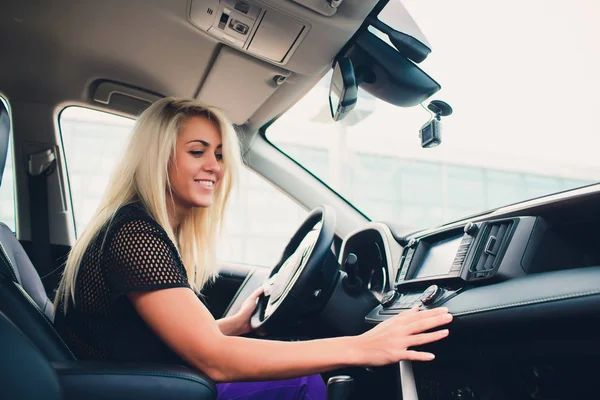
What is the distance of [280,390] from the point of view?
1511 mm

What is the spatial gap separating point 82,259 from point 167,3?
3.02 ft

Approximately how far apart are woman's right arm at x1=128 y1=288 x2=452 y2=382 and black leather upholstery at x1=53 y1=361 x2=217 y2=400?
74 millimetres

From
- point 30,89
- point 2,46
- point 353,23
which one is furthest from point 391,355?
point 30,89

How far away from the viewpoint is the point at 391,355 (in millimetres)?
1171

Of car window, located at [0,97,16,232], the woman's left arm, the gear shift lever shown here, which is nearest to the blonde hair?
the woman's left arm

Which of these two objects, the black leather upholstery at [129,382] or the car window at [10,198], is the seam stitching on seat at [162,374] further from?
the car window at [10,198]

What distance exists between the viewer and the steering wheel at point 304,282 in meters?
1.57

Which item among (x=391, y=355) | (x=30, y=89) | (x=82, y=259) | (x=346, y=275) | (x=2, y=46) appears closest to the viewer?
(x=391, y=355)

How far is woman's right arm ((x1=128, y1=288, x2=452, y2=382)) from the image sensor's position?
1187 millimetres

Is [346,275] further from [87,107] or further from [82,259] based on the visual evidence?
[87,107]

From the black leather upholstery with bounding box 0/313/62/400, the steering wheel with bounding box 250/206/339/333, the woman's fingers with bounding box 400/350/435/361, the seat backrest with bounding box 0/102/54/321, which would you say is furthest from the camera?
the seat backrest with bounding box 0/102/54/321

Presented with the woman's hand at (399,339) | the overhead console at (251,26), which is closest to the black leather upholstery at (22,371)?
the woman's hand at (399,339)

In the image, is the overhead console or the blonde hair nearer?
the blonde hair

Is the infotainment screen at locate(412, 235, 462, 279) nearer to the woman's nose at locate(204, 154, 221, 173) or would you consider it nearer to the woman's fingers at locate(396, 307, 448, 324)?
the woman's fingers at locate(396, 307, 448, 324)
